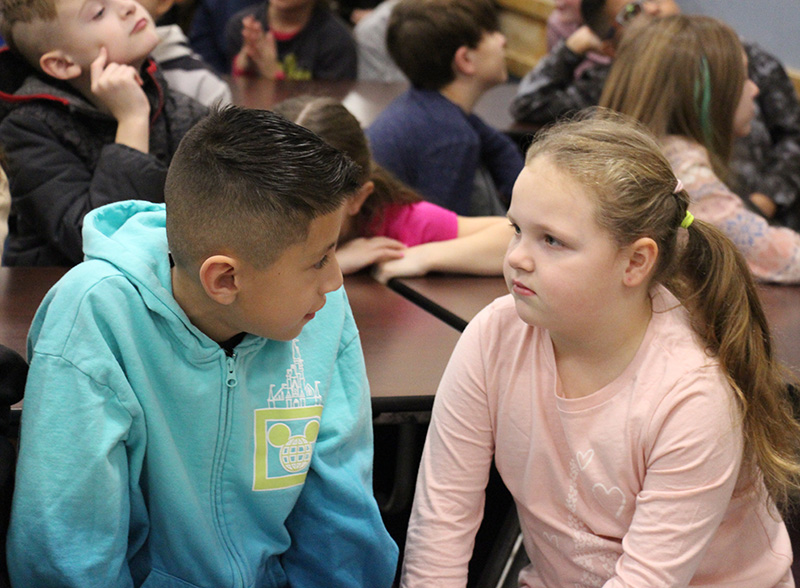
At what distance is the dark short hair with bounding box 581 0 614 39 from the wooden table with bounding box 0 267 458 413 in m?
1.81

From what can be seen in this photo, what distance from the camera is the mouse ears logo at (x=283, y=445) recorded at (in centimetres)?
121

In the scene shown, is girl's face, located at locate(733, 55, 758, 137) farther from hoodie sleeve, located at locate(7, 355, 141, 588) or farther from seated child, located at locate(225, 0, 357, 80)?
seated child, located at locate(225, 0, 357, 80)

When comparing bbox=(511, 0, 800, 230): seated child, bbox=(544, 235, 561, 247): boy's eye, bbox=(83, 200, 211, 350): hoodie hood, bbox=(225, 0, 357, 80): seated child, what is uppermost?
bbox=(544, 235, 561, 247): boy's eye

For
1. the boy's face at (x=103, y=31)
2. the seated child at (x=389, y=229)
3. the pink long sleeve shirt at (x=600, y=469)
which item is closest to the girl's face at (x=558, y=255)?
the pink long sleeve shirt at (x=600, y=469)

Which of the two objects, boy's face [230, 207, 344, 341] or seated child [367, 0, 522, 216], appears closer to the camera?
boy's face [230, 207, 344, 341]

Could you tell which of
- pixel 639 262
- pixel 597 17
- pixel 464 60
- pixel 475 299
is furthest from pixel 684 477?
pixel 597 17

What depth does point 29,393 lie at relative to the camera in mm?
1067

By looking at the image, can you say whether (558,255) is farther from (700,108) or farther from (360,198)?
(700,108)

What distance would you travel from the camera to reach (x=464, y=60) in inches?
98.2

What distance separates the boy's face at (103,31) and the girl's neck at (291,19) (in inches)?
81.6

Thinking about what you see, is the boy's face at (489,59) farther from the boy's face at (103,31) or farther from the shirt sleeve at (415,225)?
the boy's face at (103,31)

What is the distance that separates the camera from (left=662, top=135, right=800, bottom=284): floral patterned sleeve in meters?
2.04

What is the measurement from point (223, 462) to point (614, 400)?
20.8 inches

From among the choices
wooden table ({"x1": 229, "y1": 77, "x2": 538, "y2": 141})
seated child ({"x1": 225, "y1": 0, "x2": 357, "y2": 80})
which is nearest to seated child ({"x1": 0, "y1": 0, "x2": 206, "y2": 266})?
wooden table ({"x1": 229, "y1": 77, "x2": 538, "y2": 141})
